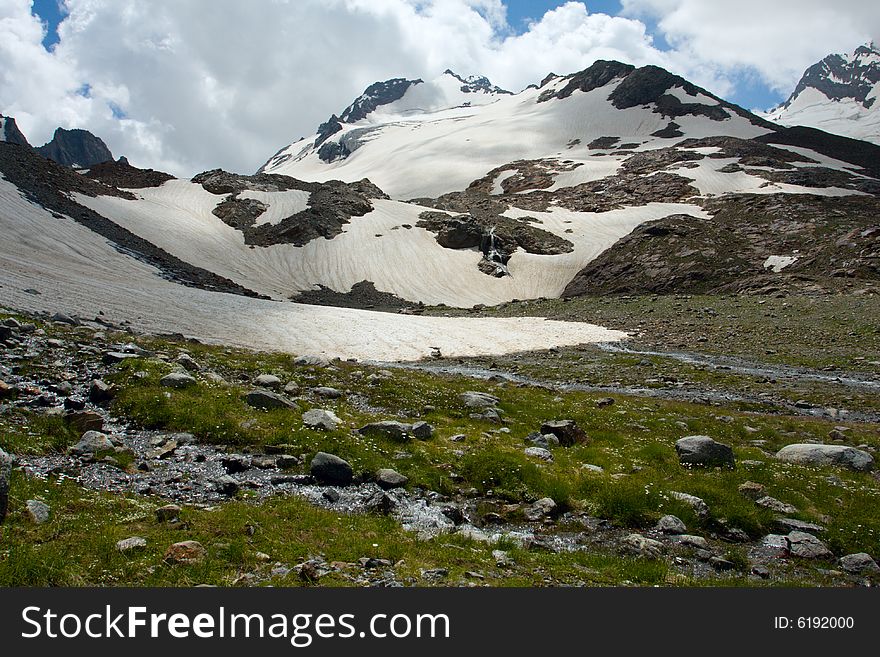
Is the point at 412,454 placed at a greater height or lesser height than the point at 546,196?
lesser

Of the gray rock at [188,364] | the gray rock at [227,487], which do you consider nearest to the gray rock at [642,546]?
the gray rock at [227,487]

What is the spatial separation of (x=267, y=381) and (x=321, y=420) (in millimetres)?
4591

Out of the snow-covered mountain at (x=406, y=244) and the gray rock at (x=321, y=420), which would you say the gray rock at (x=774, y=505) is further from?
the snow-covered mountain at (x=406, y=244)

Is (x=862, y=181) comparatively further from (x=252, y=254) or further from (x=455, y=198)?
(x=252, y=254)

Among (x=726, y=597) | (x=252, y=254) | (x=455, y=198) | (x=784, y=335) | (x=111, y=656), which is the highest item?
(x=455, y=198)

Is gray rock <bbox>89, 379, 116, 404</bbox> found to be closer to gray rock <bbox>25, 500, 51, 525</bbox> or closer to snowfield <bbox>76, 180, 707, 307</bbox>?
gray rock <bbox>25, 500, 51, 525</bbox>

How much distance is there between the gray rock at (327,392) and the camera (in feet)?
59.1

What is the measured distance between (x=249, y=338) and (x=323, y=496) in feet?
78.7

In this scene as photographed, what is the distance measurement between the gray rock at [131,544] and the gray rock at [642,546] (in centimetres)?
816

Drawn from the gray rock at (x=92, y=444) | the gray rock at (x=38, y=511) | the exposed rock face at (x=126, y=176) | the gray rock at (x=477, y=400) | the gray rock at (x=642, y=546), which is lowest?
the gray rock at (x=642, y=546)

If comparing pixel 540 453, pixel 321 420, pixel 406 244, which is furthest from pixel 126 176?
pixel 540 453

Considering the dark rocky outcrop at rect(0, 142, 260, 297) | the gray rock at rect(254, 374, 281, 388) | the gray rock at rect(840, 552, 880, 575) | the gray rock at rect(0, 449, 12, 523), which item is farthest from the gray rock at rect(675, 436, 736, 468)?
the dark rocky outcrop at rect(0, 142, 260, 297)

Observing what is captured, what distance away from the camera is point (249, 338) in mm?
32406

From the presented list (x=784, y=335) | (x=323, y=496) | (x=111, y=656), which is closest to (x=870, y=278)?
(x=784, y=335)
